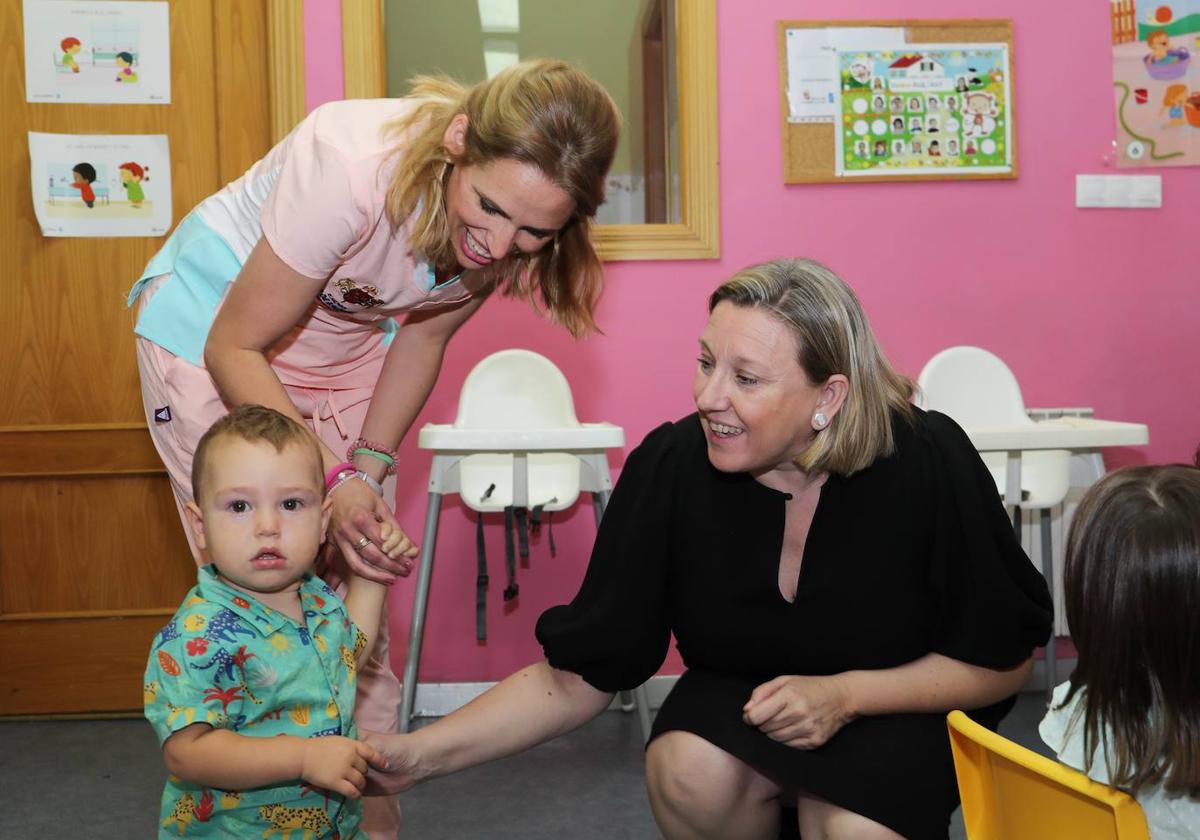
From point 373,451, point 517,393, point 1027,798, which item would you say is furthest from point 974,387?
point 1027,798

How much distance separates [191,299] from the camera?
1.59m

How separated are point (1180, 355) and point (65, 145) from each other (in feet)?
10.1

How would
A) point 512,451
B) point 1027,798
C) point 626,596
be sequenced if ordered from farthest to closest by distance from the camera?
1. point 512,451
2. point 626,596
3. point 1027,798

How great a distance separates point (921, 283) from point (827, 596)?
189cm

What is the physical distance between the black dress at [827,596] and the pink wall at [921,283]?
155 cm

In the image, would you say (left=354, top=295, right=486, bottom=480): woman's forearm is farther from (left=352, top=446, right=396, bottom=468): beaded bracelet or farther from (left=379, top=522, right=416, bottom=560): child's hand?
(left=379, top=522, right=416, bottom=560): child's hand

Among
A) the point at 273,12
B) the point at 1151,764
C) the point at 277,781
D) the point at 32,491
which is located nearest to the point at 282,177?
the point at 277,781

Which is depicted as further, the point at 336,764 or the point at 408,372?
the point at 408,372

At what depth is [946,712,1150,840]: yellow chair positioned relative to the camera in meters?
0.90

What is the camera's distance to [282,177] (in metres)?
1.52

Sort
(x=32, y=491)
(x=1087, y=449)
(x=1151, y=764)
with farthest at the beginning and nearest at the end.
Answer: (x=32, y=491) → (x=1087, y=449) → (x=1151, y=764)

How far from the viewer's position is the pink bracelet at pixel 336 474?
1.45m

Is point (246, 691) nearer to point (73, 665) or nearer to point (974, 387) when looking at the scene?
point (73, 665)

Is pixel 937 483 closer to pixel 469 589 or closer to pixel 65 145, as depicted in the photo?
pixel 469 589
